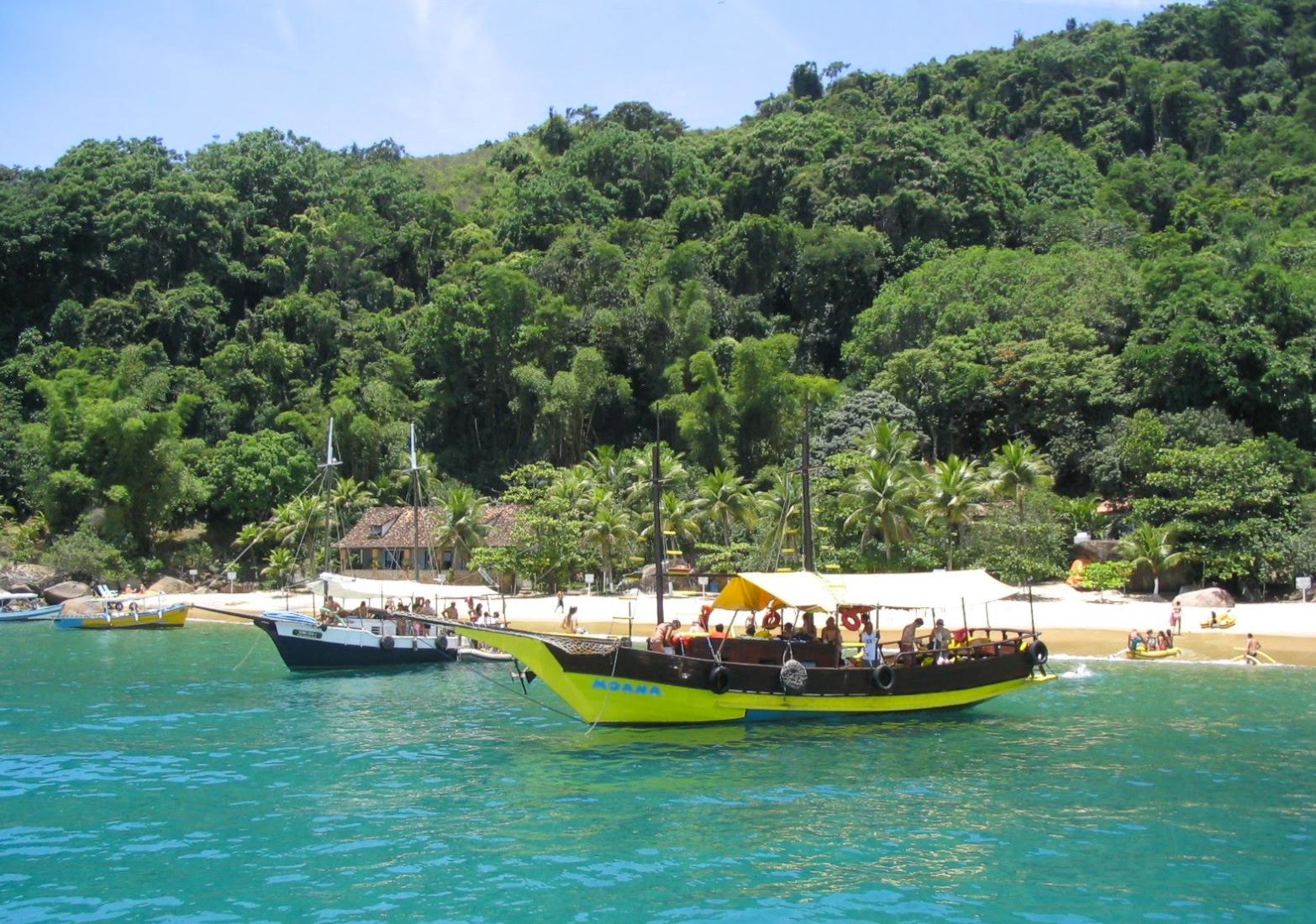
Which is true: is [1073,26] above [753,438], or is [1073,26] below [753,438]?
above

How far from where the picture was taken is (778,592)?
23.5 metres

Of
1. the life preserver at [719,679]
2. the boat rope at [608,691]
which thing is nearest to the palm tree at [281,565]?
the boat rope at [608,691]

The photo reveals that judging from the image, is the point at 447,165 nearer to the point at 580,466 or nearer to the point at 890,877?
the point at 580,466

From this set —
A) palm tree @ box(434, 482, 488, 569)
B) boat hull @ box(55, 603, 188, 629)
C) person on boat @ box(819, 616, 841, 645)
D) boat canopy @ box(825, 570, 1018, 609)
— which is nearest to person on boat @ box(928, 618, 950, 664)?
boat canopy @ box(825, 570, 1018, 609)

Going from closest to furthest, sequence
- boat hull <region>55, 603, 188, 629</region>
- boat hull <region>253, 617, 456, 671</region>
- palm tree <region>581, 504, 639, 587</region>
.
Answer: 1. boat hull <region>253, 617, 456, 671</region>
2. palm tree <region>581, 504, 639, 587</region>
3. boat hull <region>55, 603, 188, 629</region>

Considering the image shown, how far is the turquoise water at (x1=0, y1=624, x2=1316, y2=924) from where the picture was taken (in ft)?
42.4

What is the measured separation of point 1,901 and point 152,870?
1.69 metres

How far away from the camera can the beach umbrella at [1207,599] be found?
3694cm

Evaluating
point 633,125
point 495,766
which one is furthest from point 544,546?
point 633,125

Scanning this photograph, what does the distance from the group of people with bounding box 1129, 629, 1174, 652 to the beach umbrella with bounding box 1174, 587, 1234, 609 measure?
5232mm

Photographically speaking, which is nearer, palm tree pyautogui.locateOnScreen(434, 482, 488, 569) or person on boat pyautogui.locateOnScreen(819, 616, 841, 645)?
person on boat pyautogui.locateOnScreen(819, 616, 841, 645)

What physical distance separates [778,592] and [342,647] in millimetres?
16086

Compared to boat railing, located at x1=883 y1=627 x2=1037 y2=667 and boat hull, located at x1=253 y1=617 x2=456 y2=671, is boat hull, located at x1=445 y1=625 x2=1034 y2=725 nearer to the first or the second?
boat railing, located at x1=883 y1=627 x2=1037 y2=667

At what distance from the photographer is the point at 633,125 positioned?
9462 centimetres
